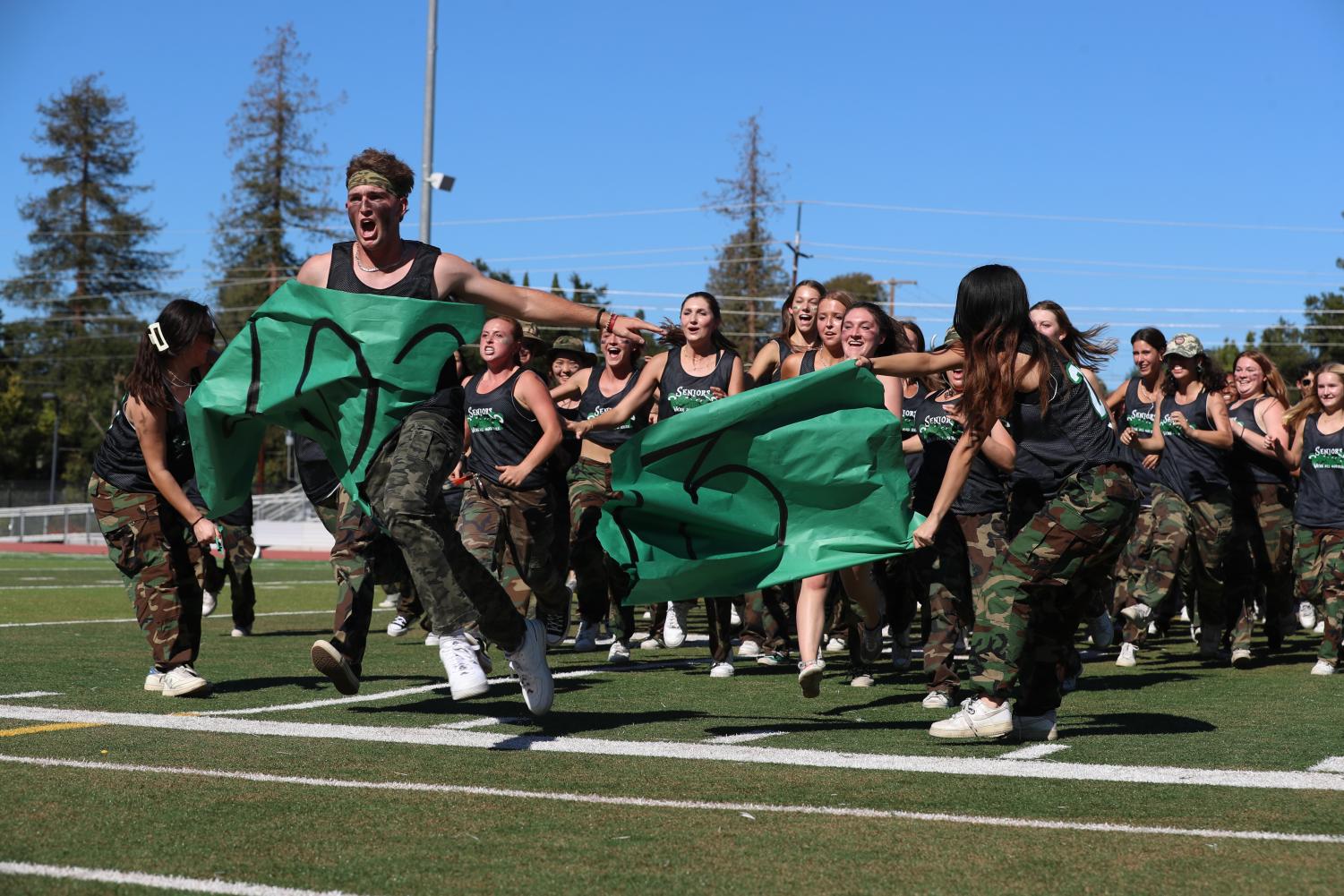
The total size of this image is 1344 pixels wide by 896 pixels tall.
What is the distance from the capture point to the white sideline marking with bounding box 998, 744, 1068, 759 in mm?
6258

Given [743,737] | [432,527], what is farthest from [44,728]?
[743,737]

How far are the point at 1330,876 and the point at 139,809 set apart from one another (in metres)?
3.45

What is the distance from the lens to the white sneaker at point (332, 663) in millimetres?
6754

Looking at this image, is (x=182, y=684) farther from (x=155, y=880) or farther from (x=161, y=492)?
(x=155, y=880)

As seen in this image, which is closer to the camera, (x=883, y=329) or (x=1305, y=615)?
(x=883, y=329)

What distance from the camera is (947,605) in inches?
326

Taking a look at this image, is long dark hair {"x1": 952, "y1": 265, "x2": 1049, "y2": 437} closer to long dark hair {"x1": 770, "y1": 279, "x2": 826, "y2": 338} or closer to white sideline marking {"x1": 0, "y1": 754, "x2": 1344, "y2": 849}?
white sideline marking {"x1": 0, "y1": 754, "x2": 1344, "y2": 849}

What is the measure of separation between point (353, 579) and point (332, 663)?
106cm

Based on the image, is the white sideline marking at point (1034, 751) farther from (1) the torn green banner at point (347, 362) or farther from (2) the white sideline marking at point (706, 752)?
(1) the torn green banner at point (347, 362)

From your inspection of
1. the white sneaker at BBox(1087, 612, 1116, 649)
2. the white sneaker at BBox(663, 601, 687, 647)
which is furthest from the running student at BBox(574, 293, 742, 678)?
the white sneaker at BBox(1087, 612, 1116, 649)

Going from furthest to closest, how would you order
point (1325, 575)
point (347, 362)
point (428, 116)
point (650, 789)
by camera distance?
point (428, 116) → point (1325, 575) → point (347, 362) → point (650, 789)

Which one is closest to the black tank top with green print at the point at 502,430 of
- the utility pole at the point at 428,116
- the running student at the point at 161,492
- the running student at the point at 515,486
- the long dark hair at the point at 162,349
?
the running student at the point at 515,486

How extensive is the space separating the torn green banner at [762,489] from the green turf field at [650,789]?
73 cm

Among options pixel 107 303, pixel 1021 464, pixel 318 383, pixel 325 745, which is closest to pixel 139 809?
pixel 325 745
